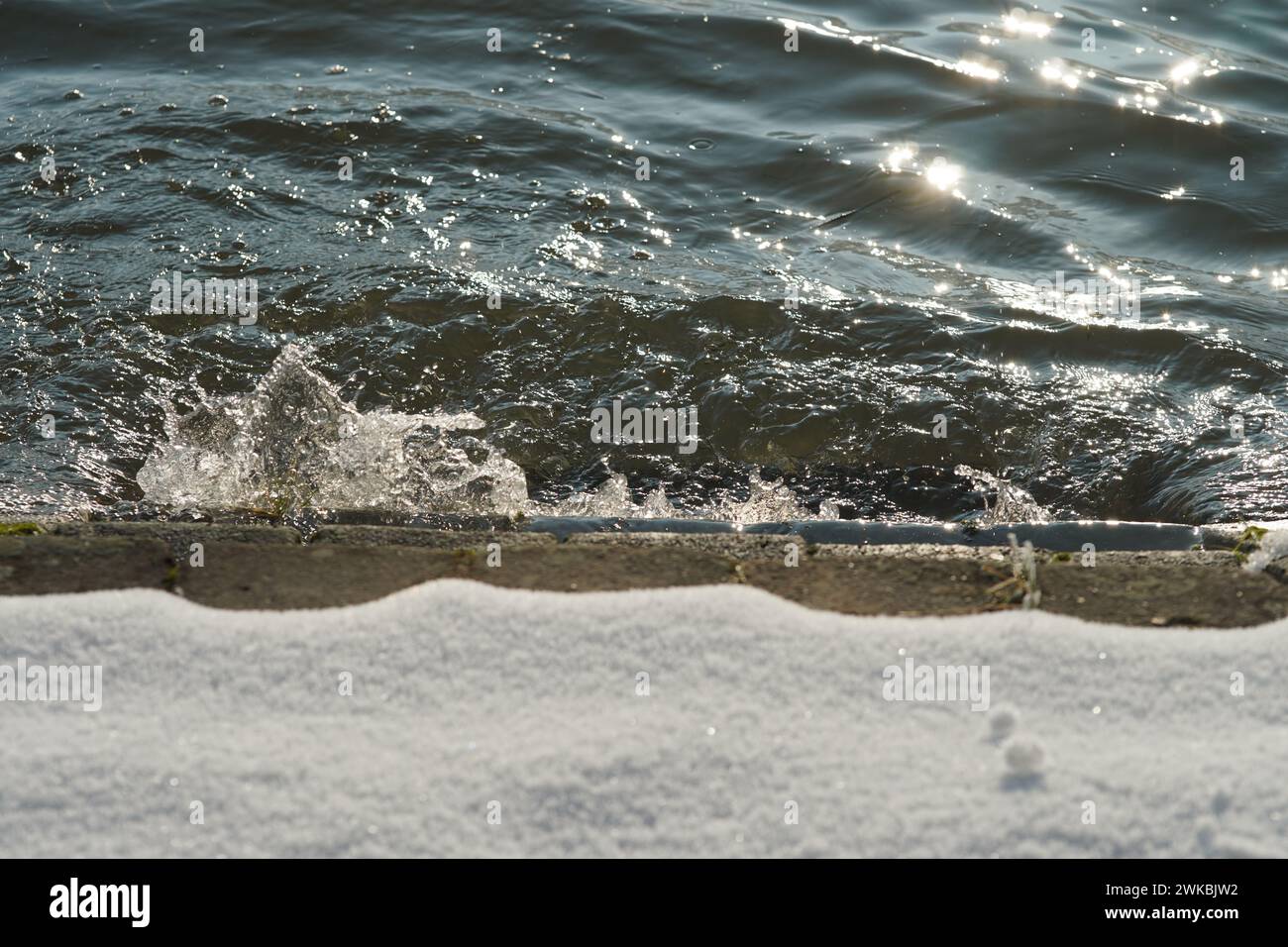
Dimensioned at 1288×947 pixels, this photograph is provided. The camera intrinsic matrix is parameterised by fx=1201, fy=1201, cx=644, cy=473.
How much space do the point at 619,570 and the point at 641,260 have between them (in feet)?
11.9

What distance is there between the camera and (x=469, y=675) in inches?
98.3

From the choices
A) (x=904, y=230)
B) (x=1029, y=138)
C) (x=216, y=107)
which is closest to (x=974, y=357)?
(x=904, y=230)

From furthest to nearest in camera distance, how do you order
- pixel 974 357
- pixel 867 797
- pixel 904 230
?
pixel 904 230
pixel 974 357
pixel 867 797

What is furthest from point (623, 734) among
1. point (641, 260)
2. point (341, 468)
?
point (641, 260)

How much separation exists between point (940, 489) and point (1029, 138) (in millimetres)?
4508

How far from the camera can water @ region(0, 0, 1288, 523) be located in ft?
14.9

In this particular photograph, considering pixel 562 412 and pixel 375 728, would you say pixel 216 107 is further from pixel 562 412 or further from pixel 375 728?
pixel 375 728

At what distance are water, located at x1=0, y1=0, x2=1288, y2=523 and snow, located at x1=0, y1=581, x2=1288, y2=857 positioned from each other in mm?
1196

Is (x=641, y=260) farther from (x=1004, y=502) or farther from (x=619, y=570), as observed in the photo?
(x=619, y=570)

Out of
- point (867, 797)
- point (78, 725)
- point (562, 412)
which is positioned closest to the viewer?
point (867, 797)

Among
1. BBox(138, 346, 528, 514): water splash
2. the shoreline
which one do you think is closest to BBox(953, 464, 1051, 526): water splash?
the shoreline

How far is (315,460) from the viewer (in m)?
4.09

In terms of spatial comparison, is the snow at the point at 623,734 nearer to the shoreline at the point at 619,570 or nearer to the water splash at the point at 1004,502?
the shoreline at the point at 619,570

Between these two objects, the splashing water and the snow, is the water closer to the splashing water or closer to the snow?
the splashing water
